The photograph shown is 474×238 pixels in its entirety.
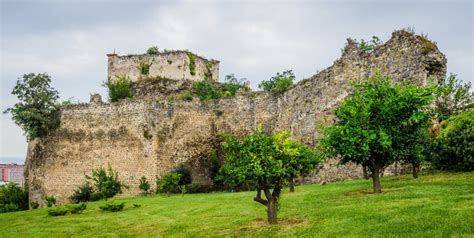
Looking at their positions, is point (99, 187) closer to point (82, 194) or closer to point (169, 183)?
point (82, 194)

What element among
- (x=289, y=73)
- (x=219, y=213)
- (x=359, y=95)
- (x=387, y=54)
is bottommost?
(x=219, y=213)

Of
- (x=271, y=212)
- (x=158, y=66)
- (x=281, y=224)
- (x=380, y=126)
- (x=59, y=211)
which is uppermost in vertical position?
(x=158, y=66)

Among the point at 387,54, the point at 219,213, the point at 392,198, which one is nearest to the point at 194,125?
the point at 387,54

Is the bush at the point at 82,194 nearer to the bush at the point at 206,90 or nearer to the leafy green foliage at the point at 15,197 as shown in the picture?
the leafy green foliage at the point at 15,197

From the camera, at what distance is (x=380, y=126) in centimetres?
1539

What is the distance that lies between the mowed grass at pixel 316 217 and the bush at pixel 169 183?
9127mm

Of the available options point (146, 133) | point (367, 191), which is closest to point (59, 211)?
point (146, 133)

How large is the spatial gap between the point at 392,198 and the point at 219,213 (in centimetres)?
552

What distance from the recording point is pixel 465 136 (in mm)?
16953

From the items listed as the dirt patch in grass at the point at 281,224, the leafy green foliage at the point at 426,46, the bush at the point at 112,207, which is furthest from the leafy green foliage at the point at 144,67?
the dirt patch in grass at the point at 281,224

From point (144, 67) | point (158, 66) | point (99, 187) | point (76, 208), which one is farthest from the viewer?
point (144, 67)

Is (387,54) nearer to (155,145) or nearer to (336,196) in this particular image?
(336,196)

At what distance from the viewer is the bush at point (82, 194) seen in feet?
110

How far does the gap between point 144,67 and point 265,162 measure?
1206 inches
